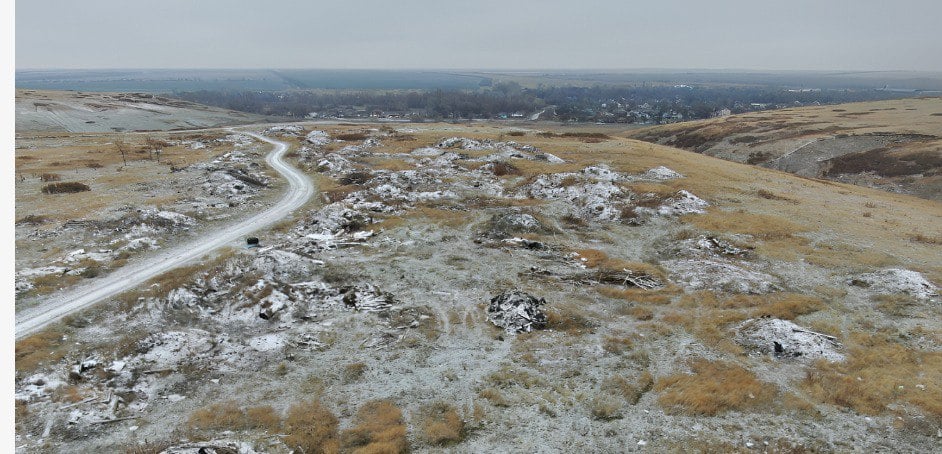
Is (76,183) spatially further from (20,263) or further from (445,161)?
(445,161)

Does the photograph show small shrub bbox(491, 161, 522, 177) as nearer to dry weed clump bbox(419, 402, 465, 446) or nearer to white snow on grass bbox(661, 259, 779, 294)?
white snow on grass bbox(661, 259, 779, 294)

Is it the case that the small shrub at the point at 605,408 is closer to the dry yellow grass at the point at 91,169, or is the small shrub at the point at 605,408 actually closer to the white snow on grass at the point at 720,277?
the white snow on grass at the point at 720,277

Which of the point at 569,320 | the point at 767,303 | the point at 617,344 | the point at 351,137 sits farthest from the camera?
the point at 351,137

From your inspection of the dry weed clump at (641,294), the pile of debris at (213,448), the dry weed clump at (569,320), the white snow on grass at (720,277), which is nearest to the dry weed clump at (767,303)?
the white snow on grass at (720,277)

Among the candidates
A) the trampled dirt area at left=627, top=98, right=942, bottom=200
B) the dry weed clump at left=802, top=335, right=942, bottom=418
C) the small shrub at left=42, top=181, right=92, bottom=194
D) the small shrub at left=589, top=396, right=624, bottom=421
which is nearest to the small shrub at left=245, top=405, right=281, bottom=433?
the small shrub at left=589, top=396, right=624, bottom=421

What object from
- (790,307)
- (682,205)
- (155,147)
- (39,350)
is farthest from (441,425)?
(155,147)

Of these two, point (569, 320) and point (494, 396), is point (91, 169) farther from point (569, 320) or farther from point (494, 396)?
point (569, 320)
